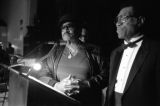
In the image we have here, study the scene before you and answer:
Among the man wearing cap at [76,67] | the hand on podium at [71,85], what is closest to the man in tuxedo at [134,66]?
the man wearing cap at [76,67]

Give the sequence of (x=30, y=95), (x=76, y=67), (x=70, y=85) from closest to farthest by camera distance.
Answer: (x=30, y=95) → (x=70, y=85) → (x=76, y=67)

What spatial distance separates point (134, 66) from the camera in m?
2.03

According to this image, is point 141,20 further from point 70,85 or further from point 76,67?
point 70,85

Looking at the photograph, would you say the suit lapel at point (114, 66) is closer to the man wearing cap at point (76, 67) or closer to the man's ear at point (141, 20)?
the man wearing cap at point (76, 67)

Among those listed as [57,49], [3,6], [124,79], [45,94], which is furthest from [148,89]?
[3,6]

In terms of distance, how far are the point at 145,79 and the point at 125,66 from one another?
0.90 feet

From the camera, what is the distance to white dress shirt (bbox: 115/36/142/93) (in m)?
2.13

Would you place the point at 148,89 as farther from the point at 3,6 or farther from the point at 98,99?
the point at 3,6

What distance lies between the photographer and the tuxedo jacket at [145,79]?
1939 millimetres

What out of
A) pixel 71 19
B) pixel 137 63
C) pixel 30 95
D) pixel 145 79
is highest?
pixel 71 19

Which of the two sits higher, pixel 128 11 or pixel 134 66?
pixel 128 11

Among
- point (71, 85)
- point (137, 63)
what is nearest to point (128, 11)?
point (137, 63)

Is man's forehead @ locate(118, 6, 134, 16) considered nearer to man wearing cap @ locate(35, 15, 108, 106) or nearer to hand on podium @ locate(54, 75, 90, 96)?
man wearing cap @ locate(35, 15, 108, 106)

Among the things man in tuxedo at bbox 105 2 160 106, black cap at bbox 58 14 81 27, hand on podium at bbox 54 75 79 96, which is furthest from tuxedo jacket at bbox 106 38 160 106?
black cap at bbox 58 14 81 27
